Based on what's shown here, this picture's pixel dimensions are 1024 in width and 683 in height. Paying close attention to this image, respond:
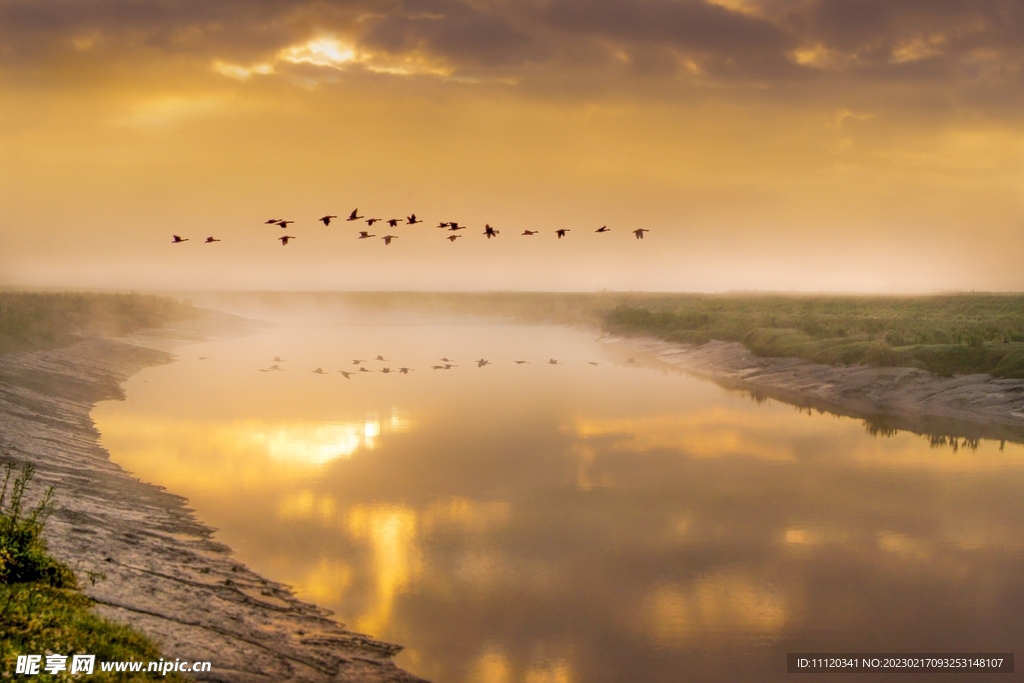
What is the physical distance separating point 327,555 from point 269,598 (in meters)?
2.78

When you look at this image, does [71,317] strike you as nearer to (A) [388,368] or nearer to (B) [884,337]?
(A) [388,368]

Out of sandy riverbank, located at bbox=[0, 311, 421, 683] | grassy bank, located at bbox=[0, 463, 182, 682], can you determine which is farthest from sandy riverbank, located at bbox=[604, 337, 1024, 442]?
grassy bank, located at bbox=[0, 463, 182, 682]

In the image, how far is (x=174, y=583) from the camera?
558 inches

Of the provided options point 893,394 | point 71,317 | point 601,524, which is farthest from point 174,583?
point 71,317

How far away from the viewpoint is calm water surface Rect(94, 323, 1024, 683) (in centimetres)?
1370

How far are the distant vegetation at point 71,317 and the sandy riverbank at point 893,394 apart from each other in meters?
37.2

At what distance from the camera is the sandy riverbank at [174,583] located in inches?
466

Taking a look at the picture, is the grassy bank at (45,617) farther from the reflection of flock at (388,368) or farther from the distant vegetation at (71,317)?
the reflection of flock at (388,368)

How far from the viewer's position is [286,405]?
127 ft

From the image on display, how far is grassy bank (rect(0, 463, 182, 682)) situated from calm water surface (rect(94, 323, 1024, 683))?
4157 millimetres

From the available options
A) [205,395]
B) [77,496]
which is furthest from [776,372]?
[77,496]

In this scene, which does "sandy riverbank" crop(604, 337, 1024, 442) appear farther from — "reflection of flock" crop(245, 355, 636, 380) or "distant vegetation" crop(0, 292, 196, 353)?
"distant vegetation" crop(0, 292, 196, 353)

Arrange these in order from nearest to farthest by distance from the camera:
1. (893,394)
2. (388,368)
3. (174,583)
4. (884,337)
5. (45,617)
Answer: (45,617) → (174,583) → (893,394) → (884,337) → (388,368)

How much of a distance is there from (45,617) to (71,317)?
51.9 m
